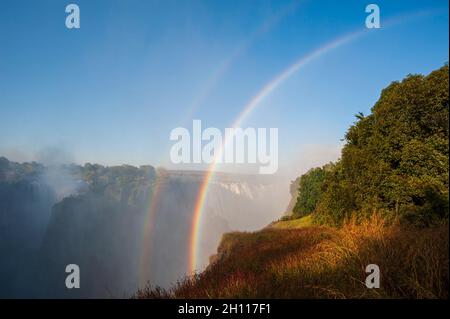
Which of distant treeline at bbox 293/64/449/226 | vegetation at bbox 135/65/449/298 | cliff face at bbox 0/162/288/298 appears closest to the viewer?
vegetation at bbox 135/65/449/298

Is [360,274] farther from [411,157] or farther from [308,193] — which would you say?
[308,193]

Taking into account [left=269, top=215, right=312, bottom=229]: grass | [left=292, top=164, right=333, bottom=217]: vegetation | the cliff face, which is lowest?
the cliff face

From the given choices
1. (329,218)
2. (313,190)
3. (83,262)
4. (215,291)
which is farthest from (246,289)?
(83,262)

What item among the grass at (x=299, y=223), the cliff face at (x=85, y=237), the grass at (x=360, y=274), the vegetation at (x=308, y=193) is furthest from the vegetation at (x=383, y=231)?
the cliff face at (x=85, y=237)

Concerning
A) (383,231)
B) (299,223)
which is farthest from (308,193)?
(383,231)

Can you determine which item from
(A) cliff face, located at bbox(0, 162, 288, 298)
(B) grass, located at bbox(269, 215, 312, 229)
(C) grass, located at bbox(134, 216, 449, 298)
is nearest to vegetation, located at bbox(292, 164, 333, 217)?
(B) grass, located at bbox(269, 215, 312, 229)

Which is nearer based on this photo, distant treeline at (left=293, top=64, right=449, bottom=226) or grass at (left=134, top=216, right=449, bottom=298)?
grass at (left=134, top=216, right=449, bottom=298)

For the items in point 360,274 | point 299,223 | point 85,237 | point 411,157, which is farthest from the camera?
point 85,237

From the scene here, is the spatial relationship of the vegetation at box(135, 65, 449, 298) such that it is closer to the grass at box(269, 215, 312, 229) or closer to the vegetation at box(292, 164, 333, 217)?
the grass at box(269, 215, 312, 229)

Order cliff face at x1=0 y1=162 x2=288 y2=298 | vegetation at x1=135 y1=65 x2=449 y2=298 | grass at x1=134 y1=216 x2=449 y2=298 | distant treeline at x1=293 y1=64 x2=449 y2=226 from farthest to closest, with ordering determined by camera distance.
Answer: cliff face at x1=0 y1=162 x2=288 y2=298
distant treeline at x1=293 y1=64 x2=449 y2=226
vegetation at x1=135 y1=65 x2=449 y2=298
grass at x1=134 y1=216 x2=449 y2=298
